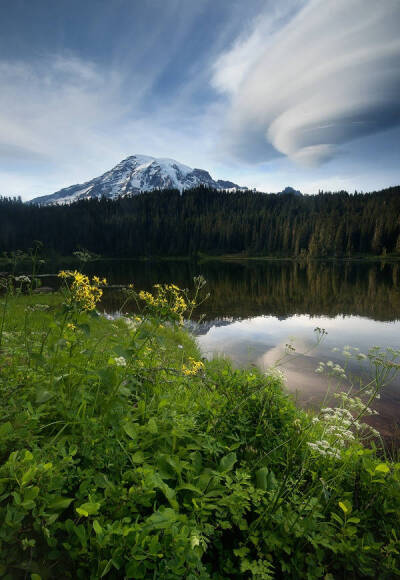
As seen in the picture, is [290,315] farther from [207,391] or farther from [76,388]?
[76,388]

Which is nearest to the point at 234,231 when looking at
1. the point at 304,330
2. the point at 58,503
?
the point at 304,330

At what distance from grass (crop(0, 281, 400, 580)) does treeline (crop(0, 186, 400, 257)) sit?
144385 millimetres

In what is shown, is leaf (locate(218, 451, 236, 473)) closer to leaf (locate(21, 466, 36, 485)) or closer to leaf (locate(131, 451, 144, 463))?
leaf (locate(131, 451, 144, 463))

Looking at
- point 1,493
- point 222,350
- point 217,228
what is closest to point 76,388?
point 1,493

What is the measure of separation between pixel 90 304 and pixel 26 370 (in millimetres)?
1498

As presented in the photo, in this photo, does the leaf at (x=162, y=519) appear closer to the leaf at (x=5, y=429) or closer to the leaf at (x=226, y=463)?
the leaf at (x=226, y=463)

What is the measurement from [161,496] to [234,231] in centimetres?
17217

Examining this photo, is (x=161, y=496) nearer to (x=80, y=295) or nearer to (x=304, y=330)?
(x=80, y=295)

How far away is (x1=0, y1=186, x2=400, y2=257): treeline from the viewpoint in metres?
138

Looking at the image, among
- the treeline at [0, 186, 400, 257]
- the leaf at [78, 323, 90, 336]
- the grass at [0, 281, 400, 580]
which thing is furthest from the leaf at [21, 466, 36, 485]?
the treeline at [0, 186, 400, 257]

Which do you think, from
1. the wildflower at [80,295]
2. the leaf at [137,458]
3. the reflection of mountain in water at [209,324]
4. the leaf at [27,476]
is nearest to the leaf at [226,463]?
the leaf at [137,458]

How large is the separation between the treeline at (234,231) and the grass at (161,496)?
14439cm

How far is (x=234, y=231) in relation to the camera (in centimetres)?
17000

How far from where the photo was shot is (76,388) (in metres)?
3.58
